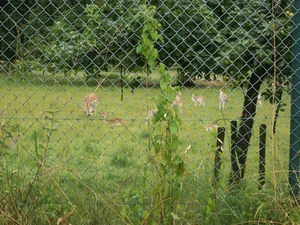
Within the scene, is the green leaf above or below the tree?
below

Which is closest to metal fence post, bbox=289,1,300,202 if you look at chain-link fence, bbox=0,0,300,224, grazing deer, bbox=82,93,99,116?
chain-link fence, bbox=0,0,300,224

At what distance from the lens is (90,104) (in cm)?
549

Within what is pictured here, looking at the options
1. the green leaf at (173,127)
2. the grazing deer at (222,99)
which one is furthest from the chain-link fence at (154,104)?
→ the grazing deer at (222,99)

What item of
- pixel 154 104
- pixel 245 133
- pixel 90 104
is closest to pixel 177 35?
pixel 154 104

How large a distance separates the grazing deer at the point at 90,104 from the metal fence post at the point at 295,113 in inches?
63.7

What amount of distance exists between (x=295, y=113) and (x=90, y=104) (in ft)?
6.78

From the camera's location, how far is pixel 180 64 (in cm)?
441

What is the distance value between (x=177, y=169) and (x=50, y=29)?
4.14ft

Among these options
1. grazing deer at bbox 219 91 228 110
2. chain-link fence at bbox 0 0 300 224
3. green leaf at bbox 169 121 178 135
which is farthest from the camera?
grazing deer at bbox 219 91 228 110

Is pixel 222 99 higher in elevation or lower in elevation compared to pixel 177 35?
lower

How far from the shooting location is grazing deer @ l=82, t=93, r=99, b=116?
4927 mm

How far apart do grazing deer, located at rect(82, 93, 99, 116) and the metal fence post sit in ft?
5.31

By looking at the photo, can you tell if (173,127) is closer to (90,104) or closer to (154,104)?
(154,104)

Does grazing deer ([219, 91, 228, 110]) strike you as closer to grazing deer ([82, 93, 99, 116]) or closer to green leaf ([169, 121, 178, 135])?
grazing deer ([82, 93, 99, 116])
